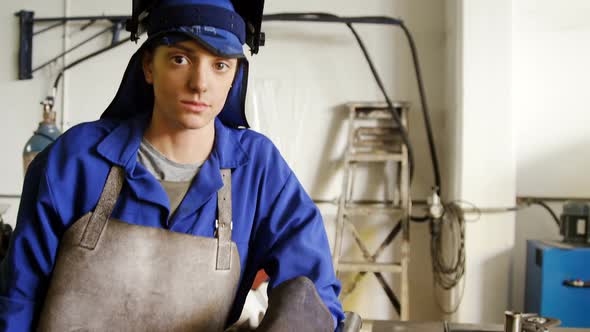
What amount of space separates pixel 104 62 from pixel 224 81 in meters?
2.51

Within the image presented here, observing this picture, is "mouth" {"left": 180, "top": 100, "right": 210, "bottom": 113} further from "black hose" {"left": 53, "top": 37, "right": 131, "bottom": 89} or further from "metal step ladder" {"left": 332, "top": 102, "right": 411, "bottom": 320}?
"black hose" {"left": 53, "top": 37, "right": 131, "bottom": 89}

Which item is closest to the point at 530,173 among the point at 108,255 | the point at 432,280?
the point at 432,280

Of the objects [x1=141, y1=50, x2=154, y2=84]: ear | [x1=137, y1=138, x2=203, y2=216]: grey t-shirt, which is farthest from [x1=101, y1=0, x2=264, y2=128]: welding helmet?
[x1=137, y1=138, x2=203, y2=216]: grey t-shirt

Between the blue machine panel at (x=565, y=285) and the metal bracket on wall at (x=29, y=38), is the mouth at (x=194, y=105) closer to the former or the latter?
the blue machine panel at (x=565, y=285)

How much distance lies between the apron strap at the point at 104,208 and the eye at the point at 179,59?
237mm

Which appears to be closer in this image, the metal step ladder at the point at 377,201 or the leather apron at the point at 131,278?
the leather apron at the point at 131,278

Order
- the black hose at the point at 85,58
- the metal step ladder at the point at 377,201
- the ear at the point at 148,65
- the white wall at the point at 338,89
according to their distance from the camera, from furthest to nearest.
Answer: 1. the black hose at the point at 85,58
2. the white wall at the point at 338,89
3. the metal step ladder at the point at 377,201
4. the ear at the point at 148,65

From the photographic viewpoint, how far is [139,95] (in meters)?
1.23

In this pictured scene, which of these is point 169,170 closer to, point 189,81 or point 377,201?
point 189,81

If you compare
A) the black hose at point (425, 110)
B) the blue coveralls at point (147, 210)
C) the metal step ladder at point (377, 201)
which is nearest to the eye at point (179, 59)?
the blue coveralls at point (147, 210)

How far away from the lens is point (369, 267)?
2877 mm

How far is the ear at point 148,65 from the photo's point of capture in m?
1.11

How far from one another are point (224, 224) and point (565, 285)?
204 cm

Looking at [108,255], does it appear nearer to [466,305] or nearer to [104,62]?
[466,305]
